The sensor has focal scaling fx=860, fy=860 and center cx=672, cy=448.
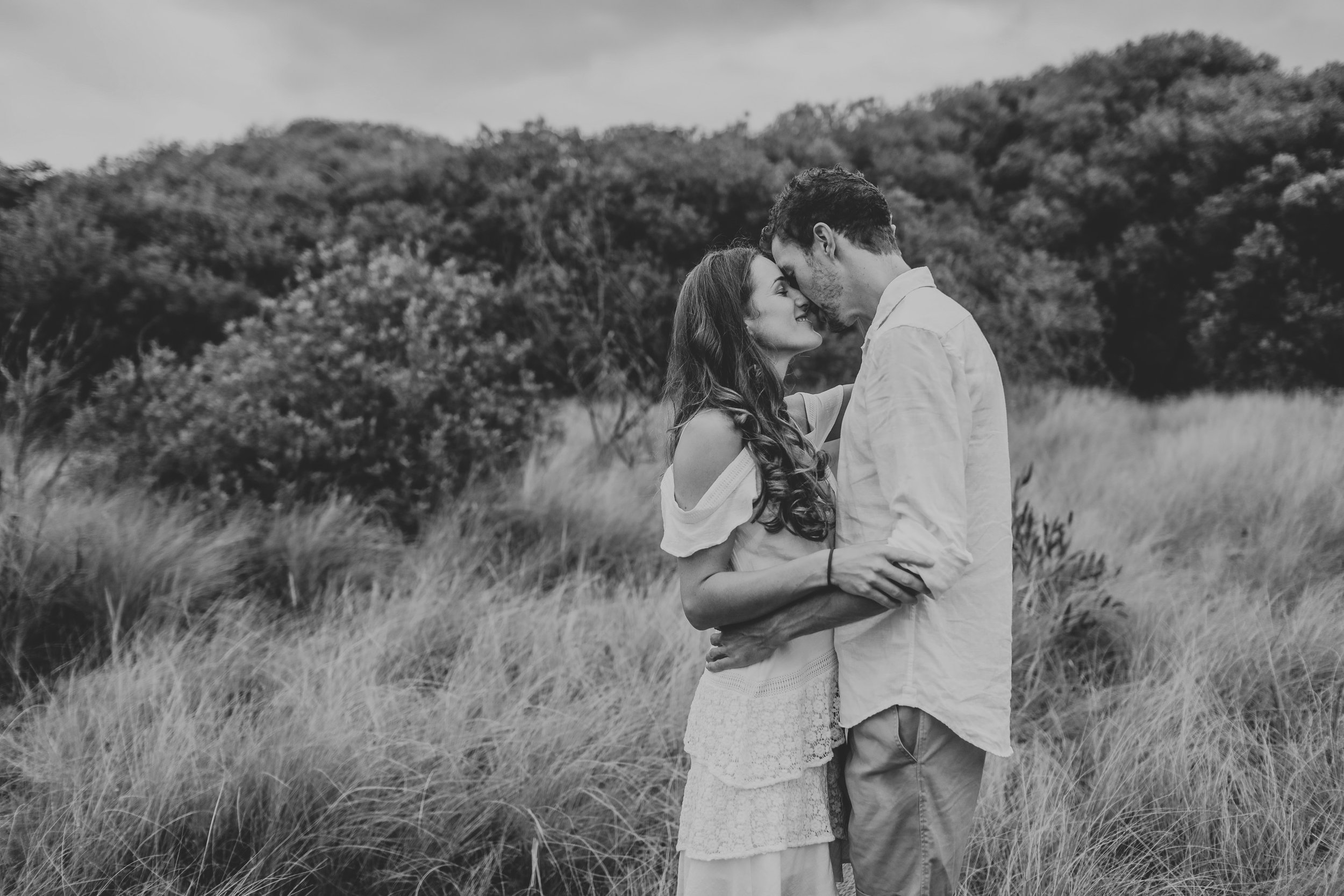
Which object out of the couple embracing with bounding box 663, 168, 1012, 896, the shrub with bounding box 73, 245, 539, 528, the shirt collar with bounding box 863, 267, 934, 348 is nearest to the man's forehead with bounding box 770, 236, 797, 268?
the couple embracing with bounding box 663, 168, 1012, 896

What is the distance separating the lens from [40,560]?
471 cm

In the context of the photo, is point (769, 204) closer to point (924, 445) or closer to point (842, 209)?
point (842, 209)

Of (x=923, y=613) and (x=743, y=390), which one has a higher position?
(x=743, y=390)

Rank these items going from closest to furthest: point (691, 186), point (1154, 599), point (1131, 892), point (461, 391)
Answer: point (1131, 892), point (1154, 599), point (461, 391), point (691, 186)

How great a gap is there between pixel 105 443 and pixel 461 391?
9.26ft

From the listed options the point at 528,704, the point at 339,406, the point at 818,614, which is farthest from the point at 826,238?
the point at 339,406

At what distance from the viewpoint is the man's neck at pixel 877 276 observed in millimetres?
2156

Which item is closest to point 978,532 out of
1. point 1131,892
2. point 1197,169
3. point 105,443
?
point 1131,892

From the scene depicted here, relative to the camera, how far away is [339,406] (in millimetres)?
6055

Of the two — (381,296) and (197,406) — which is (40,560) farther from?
(381,296)

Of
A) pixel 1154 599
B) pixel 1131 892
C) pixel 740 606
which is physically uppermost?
pixel 740 606

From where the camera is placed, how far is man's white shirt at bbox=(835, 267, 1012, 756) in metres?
1.77

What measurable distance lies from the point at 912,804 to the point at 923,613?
1.33 ft

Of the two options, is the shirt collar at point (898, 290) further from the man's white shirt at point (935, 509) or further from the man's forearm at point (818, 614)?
the man's forearm at point (818, 614)
